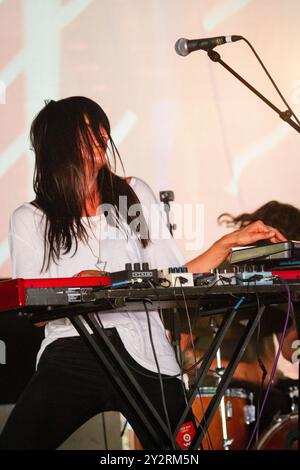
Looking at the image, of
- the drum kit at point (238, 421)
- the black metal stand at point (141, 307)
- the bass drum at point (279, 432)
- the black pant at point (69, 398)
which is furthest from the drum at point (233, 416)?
the black metal stand at point (141, 307)

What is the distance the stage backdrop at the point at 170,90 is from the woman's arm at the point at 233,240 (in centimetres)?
112

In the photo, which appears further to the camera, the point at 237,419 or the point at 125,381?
the point at 237,419

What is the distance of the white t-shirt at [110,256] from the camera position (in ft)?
8.04

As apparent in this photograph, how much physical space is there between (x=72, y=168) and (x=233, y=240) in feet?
2.49

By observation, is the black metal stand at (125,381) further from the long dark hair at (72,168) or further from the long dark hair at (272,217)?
the long dark hair at (272,217)

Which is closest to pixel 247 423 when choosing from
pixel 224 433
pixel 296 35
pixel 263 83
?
pixel 224 433

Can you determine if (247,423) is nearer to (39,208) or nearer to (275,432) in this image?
(275,432)

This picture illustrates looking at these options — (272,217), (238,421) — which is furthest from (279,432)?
(272,217)

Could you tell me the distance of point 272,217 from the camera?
3854 millimetres

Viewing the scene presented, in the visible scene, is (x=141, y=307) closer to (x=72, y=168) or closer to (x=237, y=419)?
(x=72, y=168)

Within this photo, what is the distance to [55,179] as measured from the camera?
116 inches

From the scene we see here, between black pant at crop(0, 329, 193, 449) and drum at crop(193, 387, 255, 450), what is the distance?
4.69ft

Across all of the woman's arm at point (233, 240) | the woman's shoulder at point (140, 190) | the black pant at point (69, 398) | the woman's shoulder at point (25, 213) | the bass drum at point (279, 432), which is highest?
the woman's shoulder at point (140, 190)

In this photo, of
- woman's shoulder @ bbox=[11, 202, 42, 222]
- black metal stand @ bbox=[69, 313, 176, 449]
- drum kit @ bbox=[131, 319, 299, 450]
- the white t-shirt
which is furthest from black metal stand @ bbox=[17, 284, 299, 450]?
drum kit @ bbox=[131, 319, 299, 450]
